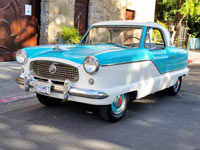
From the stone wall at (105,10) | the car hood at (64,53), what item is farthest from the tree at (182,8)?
the car hood at (64,53)

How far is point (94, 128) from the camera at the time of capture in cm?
429

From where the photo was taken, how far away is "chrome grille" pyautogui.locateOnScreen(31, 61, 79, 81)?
4277mm

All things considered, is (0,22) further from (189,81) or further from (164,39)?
(189,81)

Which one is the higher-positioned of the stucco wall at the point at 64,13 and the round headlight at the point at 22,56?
the stucco wall at the point at 64,13

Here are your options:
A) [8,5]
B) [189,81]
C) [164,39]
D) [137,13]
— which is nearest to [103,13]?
[137,13]

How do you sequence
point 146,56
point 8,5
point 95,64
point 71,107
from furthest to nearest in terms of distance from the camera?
1. point 8,5
2. point 71,107
3. point 146,56
4. point 95,64

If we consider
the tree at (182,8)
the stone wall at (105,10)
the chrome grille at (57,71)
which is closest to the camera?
the chrome grille at (57,71)

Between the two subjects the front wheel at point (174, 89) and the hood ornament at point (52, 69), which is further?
the front wheel at point (174, 89)

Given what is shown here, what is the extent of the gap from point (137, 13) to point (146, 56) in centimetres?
1178

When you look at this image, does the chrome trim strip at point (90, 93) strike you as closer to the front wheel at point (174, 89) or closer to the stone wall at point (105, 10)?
the front wheel at point (174, 89)

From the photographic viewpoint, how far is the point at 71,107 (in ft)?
17.6

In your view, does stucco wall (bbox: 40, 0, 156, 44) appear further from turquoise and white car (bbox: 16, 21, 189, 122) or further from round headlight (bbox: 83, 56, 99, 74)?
round headlight (bbox: 83, 56, 99, 74)

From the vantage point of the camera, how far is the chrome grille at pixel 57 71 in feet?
14.0

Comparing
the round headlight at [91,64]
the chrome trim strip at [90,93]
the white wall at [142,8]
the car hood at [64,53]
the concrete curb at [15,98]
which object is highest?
the white wall at [142,8]
